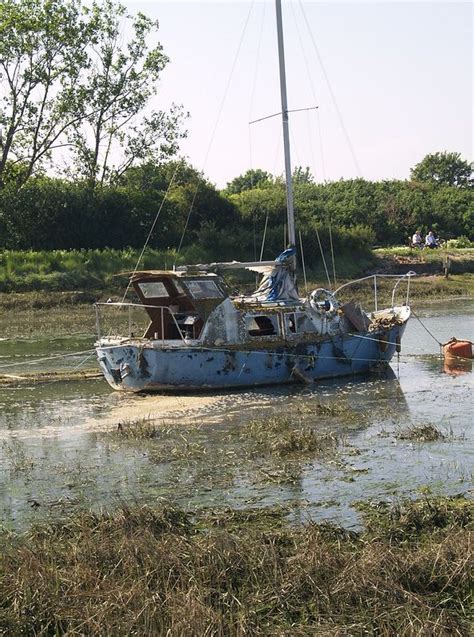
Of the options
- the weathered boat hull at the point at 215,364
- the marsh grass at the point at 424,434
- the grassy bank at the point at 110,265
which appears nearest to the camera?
the marsh grass at the point at 424,434

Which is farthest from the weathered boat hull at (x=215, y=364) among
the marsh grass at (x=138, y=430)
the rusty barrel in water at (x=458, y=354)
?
the marsh grass at (x=138, y=430)

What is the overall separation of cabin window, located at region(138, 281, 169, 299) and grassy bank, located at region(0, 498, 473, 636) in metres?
13.5

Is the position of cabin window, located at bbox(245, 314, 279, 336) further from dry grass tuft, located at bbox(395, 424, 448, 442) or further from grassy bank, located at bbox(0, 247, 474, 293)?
grassy bank, located at bbox(0, 247, 474, 293)

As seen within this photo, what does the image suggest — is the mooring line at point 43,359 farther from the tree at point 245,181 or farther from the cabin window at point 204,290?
the tree at point 245,181

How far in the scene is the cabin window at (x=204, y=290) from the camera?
23.2 m

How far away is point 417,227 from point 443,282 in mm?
17726

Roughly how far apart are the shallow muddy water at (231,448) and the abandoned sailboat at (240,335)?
54 centimetres

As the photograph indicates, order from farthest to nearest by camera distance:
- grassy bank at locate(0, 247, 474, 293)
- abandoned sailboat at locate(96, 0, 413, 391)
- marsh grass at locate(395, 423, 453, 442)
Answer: grassy bank at locate(0, 247, 474, 293) < abandoned sailboat at locate(96, 0, 413, 391) < marsh grass at locate(395, 423, 453, 442)

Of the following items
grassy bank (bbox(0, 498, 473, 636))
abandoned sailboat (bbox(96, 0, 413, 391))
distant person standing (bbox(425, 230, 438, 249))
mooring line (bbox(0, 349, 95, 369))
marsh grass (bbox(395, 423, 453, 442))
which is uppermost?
distant person standing (bbox(425, 230, 438, 249))

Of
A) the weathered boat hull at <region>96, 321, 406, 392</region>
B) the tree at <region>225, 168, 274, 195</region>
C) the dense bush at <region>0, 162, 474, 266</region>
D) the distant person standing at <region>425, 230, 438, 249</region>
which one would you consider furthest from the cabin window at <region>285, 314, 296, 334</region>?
the tree at <region>225, 168, 274, 195</region>

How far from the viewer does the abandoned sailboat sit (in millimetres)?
23219

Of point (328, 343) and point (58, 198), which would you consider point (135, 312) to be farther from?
point (328, 343)

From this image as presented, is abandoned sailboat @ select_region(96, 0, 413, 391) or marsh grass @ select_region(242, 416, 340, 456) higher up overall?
abandoned sailboat @ select_region(96, 0, 413, 391)

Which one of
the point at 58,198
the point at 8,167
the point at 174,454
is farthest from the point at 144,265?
the point at 174,454
